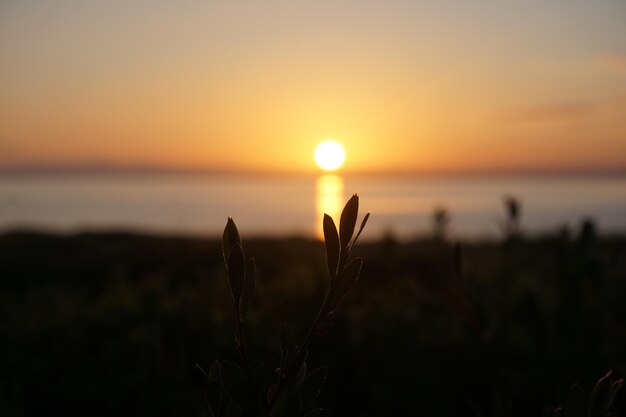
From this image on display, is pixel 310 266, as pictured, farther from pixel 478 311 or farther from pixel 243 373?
pixel 243 373

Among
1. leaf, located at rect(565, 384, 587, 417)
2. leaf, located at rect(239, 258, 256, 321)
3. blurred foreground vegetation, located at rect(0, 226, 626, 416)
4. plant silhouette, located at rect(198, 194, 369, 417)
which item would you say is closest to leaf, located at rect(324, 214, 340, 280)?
plant silhouette, located at rect(198, 194, 369, 417)

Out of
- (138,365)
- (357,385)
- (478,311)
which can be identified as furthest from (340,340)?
(478,311)

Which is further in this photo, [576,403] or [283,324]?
[576,403]

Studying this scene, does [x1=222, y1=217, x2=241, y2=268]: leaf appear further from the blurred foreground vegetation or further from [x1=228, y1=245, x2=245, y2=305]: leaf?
the blurred foreground vegetation

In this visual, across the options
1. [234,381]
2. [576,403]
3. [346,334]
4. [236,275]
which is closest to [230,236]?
[236,275]

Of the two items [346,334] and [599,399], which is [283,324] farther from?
[346,334]
